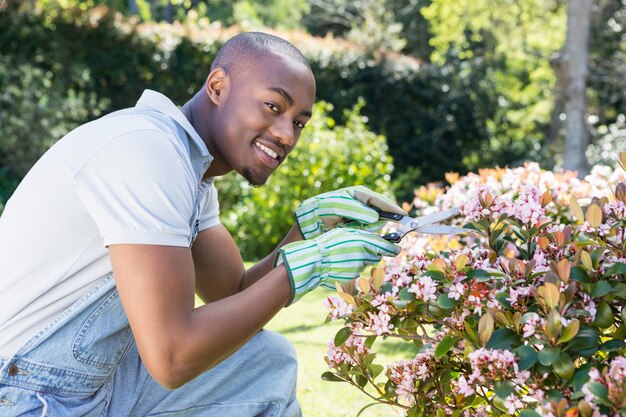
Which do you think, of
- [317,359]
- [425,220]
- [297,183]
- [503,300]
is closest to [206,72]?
[297,183]

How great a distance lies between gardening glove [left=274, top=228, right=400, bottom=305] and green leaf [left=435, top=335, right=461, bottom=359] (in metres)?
0.26

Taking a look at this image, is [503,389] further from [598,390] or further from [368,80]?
[368,80]

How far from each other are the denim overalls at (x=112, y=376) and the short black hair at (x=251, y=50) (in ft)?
0.82

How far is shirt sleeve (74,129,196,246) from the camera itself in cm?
160

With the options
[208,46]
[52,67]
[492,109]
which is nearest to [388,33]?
[492,109]

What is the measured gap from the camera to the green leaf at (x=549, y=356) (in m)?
1.38

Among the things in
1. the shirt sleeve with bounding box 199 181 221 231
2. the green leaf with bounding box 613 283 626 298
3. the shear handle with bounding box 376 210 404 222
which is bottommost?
the shirt sleeve with bounding box 199 181 221 231

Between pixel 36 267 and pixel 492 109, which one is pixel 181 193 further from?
pixel 492 109

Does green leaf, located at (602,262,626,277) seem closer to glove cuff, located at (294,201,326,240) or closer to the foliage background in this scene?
glove cuff, located at (294,201,326,240)

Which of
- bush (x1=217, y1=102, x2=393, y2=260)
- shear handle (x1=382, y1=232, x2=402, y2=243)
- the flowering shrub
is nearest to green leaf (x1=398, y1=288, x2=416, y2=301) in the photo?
the flowering shrub

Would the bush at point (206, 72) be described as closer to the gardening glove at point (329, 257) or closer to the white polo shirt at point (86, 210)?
the white polo shirt at point (86, 210)

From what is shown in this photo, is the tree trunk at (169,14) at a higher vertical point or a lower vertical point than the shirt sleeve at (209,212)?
lower

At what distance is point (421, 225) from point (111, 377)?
3.06ft

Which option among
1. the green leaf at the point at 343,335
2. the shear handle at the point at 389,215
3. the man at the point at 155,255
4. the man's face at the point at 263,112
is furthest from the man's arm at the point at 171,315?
the shear handle at the point at 389,215
